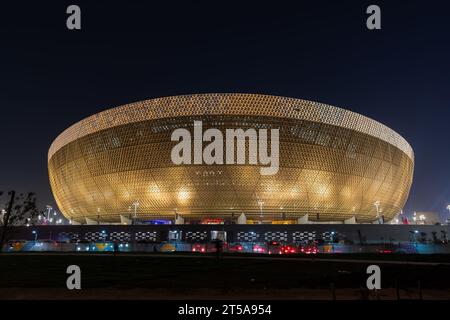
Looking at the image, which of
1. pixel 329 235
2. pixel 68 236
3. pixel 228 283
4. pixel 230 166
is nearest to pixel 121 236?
pixel 68 236

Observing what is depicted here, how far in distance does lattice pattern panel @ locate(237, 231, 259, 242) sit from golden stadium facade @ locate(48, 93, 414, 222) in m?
5.26

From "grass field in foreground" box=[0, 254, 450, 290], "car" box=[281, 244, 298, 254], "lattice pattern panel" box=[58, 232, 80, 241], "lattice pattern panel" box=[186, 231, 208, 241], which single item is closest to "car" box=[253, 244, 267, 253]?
"car" box=[281, 244, 298, 254]

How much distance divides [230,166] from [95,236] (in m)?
27.8

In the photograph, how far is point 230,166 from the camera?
58.3 meters

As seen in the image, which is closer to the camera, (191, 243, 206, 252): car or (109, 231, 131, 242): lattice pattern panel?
(191, 243, 206, 252): car

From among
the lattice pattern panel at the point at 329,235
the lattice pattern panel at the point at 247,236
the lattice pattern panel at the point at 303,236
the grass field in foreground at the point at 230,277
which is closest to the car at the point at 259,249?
the grass field in foreground at the point at 230,277

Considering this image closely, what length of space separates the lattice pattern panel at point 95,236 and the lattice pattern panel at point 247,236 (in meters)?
23.7

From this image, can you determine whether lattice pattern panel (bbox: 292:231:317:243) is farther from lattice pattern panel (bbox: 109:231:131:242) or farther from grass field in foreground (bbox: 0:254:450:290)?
grass field in foreground (bbox: 0:254:450:290)

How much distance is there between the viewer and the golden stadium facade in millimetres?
58781

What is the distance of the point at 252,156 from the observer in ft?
193

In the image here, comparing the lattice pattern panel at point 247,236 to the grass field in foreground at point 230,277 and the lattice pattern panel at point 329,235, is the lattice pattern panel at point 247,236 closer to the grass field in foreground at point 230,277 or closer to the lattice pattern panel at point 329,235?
the lattice pattern panel at point 329,235

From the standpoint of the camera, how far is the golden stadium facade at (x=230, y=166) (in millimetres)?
58781
